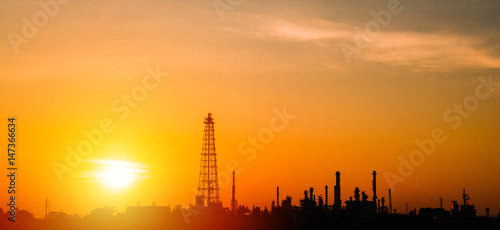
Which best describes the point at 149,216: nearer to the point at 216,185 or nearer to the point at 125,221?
the point at 125,221

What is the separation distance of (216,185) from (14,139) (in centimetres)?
4727

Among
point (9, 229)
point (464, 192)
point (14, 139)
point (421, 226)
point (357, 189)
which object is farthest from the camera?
point (464, 192)

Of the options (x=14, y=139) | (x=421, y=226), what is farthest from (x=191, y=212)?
(x=14, y=139)

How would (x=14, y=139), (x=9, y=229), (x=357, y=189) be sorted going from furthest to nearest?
(x=357, y=189) < (x=9, y=229) < (x=14, y=139)

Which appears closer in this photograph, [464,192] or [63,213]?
[464,192]

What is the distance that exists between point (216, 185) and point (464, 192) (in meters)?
62.1

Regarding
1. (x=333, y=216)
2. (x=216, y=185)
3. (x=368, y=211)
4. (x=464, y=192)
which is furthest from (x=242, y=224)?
(x=464, y=192)

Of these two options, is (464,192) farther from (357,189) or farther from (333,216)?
(333,216)

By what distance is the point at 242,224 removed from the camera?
97.7m

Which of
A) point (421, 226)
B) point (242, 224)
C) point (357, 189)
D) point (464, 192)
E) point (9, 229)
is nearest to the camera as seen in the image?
point (421, 226)

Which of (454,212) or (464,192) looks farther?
(464,192)

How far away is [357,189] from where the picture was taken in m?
113

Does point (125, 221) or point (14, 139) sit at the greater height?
point (14, 139)

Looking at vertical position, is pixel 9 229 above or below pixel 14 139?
below
